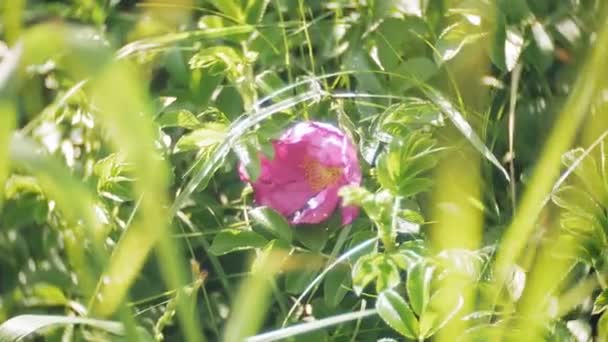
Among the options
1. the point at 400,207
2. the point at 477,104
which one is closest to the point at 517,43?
the point at 477,104

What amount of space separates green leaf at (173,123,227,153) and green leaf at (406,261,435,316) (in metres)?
0.26

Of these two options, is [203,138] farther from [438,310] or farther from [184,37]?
[438,310]

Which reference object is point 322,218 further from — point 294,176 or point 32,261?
point 32,261

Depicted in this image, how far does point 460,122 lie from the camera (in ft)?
3.40

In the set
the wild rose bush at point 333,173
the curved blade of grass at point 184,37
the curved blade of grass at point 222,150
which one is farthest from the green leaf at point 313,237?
the curved blade of grass at point 184,37

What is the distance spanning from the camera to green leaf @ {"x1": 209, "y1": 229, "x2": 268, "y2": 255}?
1.04 metres

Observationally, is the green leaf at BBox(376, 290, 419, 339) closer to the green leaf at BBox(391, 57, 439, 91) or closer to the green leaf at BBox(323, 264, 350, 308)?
the green leaf at BBox(323, 264, 350, 308)

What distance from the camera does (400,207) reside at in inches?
40.1

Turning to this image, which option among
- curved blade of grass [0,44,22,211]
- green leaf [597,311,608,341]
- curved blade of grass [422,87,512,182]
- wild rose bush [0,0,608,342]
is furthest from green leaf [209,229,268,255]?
curved blade of grass [0,44,22,211]

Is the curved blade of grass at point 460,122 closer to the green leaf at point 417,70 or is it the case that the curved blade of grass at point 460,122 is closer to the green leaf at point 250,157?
the green leaf at point 417,70

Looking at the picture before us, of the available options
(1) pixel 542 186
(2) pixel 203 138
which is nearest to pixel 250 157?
(2) pixel 203 138

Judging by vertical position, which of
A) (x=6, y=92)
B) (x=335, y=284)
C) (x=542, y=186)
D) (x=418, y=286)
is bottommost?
(x=335, y=284)

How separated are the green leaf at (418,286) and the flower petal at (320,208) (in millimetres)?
250

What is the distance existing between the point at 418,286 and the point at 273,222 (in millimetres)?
259
